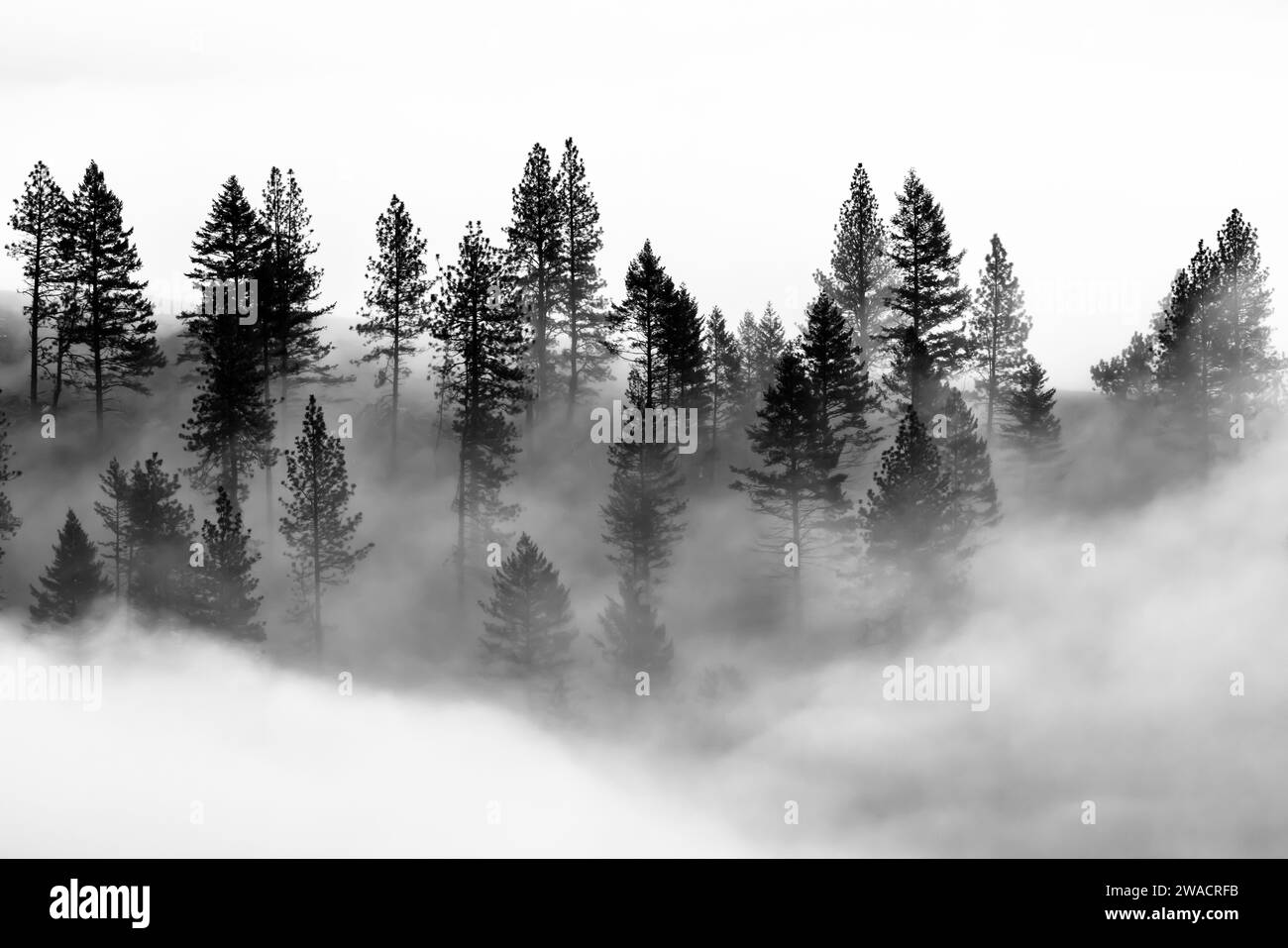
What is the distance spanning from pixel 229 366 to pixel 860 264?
107 ft

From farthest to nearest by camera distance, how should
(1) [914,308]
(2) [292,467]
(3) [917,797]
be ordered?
(1) [914,308] → (2) [292,467] → (3) [917,797]

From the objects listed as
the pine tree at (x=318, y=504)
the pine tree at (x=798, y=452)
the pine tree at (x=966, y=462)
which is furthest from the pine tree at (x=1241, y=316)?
the pine tree at (x=318, y=504)

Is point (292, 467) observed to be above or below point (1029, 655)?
above

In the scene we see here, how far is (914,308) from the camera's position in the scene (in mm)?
60000

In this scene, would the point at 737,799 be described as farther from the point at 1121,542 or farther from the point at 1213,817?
the point at 1121,542

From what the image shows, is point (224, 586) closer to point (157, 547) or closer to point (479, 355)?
point (157, 547)

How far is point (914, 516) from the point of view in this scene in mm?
49031

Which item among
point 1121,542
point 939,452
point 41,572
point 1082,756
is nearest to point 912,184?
point 939,452

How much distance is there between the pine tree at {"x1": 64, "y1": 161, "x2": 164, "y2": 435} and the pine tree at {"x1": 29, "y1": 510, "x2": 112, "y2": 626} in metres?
14.0
